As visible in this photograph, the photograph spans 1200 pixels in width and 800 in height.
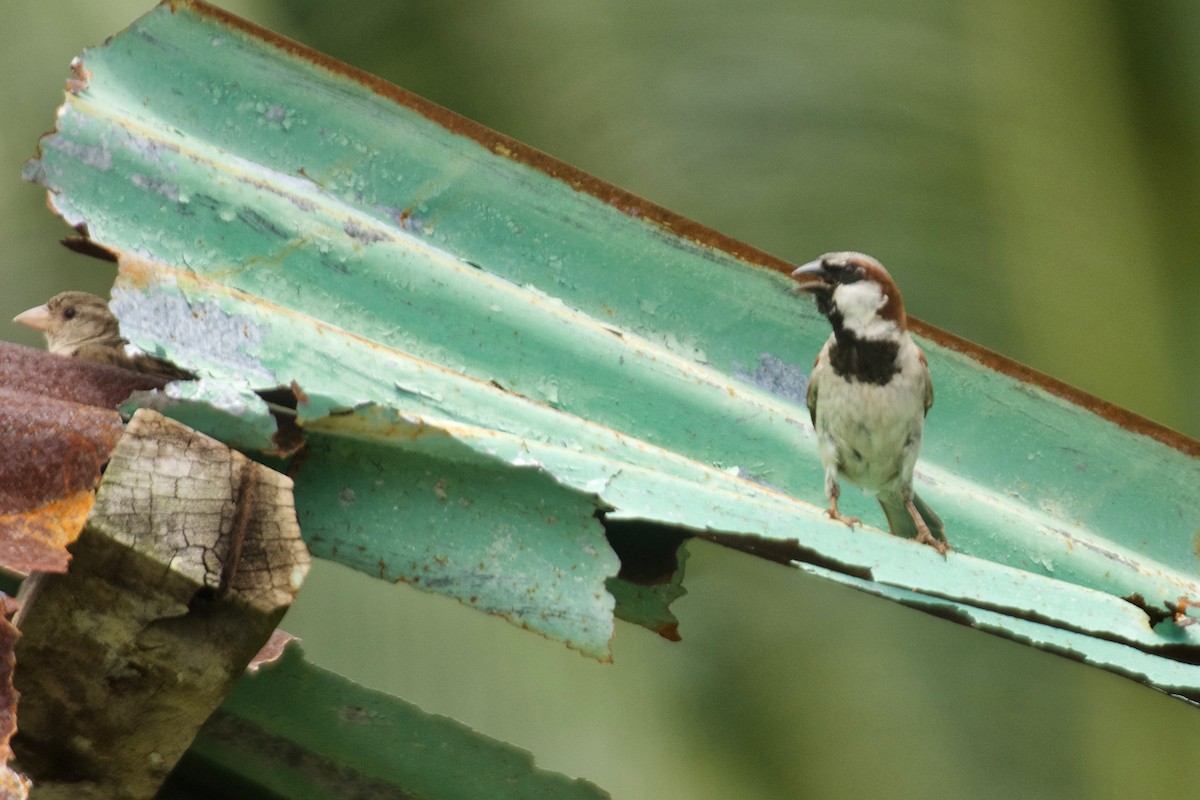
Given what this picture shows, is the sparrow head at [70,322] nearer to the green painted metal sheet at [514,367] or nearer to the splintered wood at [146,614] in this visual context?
the green painted metal sheet at [514,367]

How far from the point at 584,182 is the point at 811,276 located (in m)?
0.48

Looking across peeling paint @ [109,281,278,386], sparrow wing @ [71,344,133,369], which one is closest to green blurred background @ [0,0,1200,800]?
sparrow wing @ [71,344,133,369]

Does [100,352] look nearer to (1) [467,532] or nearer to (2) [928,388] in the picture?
(1) [467,532]

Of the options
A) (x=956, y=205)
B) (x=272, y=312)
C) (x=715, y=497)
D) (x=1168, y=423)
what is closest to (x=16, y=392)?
(x=272, y=312)

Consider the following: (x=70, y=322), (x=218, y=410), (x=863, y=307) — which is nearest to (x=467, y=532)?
(x=218, y=410)

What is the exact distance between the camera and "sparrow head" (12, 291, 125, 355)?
8.72 ft

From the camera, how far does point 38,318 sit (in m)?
2.70

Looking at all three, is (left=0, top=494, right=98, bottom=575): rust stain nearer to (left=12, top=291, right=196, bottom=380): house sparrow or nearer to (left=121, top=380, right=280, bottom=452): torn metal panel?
(left=121, top=380, right=280, bottom=452): torn metal panel

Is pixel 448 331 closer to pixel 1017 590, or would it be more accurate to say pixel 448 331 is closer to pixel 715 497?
pixel 715 497

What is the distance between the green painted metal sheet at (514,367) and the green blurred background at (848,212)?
502 mm

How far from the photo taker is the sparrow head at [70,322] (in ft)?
8.72

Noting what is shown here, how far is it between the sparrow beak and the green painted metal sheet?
38 mm

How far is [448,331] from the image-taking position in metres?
1.89

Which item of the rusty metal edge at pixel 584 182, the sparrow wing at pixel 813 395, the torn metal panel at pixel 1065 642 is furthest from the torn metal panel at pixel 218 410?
the sparrow wing at pixel 813 395
